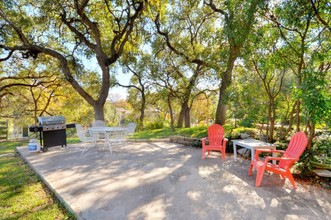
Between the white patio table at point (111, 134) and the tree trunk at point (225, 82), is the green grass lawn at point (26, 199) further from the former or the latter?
the tree trunk at point (225, 82)

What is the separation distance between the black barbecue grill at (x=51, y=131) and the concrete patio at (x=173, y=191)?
1.15 meters

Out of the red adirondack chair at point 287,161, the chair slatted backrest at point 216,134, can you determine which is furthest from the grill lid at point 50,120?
the red adirondack chair at point 287,161

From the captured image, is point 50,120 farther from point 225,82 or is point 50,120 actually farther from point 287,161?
point 287,161

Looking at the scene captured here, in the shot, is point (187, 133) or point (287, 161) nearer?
point (287, 161)

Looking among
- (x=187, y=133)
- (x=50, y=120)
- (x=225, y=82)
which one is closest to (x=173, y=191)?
(x=50, y=120)

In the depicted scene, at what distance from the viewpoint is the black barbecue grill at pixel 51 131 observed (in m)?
5.99

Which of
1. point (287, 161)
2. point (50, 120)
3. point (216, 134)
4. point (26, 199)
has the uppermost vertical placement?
point (50, 120)

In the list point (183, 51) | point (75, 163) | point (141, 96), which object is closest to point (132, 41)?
point (183, 51)

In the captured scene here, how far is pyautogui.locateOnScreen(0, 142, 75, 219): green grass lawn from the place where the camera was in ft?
8.40

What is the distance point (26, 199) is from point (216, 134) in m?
4.00

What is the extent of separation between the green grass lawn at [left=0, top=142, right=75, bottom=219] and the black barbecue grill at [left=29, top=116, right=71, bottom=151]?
1.74m

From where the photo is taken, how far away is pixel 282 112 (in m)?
5.47

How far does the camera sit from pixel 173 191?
3107 mm

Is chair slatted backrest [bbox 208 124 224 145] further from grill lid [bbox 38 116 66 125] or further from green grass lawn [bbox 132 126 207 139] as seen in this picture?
grill lid [bbox 38 116 66 125]
